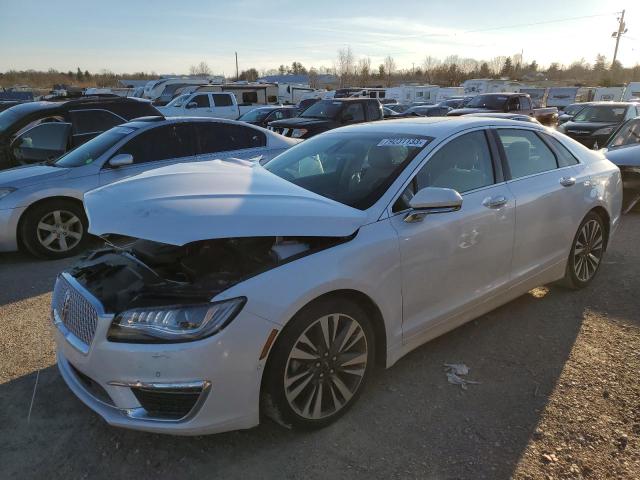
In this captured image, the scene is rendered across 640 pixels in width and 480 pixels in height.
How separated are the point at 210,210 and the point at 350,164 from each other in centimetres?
134

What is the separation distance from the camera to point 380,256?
277 cm

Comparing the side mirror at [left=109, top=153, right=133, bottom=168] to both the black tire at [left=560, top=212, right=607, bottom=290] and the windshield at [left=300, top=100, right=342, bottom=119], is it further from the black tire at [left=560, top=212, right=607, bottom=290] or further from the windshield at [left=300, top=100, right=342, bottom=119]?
the windshield at [left=300, top=100, right=342, bottom=119]

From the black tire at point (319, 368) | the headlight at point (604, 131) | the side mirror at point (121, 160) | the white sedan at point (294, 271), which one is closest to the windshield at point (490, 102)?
the headlight at point (604, 131)

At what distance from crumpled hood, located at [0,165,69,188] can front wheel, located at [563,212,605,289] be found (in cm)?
568

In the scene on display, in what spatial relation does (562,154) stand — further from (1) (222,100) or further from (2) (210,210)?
(1) (222,100)

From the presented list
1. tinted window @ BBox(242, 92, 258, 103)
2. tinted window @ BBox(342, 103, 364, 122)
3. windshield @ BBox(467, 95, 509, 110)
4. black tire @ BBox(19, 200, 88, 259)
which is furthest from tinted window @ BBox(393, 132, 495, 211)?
tinted window @ BBox(242, 92, 258, 103)

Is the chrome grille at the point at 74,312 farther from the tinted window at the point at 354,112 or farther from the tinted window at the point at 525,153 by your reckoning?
the tinted window at the point at 354,112

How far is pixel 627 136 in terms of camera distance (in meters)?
8.73

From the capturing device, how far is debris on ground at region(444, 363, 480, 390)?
3203 millimetres

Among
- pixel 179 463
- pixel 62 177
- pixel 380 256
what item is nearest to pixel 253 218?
pixel 380 256

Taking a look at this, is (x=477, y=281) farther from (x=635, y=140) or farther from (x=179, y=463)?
(x=635, y=140)

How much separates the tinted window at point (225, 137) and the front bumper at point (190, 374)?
4.71 metres

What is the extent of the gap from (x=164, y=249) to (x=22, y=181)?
12.4ft

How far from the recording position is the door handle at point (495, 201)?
3.40 metres
